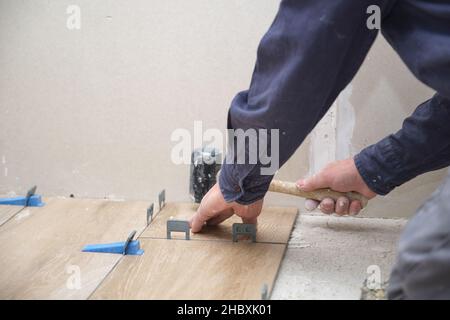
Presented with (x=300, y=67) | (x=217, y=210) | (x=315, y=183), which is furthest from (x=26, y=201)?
(x=300, y=67)

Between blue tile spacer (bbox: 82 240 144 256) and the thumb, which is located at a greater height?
the thumb

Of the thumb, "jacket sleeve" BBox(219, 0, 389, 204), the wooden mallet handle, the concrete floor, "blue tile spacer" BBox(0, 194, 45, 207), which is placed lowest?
the concrete floor

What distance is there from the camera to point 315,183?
175cm

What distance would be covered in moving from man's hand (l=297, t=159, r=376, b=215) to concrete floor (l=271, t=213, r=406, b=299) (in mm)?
109

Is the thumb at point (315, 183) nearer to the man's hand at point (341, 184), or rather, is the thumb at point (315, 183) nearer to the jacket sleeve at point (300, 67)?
the man's hand at point (341, 184)

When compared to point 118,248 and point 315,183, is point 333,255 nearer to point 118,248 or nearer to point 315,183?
point 315,183

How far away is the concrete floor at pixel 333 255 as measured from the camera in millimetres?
1514

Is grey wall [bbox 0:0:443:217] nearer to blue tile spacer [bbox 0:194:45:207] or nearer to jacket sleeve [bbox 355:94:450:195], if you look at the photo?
blue tile spacer [bbox 0:194:45:207]

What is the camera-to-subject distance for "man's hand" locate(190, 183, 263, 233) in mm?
1689

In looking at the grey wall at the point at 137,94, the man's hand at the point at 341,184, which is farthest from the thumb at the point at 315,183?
the grey wall at the point at 137,94

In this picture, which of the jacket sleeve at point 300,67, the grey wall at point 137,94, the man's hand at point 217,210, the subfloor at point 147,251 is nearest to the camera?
the jacket sleeve at point 300,67

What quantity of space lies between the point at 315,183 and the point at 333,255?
0.63ft

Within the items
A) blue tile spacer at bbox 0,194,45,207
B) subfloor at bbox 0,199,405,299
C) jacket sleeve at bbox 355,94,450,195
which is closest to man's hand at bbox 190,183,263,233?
subfloor at bbox 0,199,405,299

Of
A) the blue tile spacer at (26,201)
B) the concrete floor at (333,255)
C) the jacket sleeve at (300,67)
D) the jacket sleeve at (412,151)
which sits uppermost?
the jacket sleeve at (300,67)
